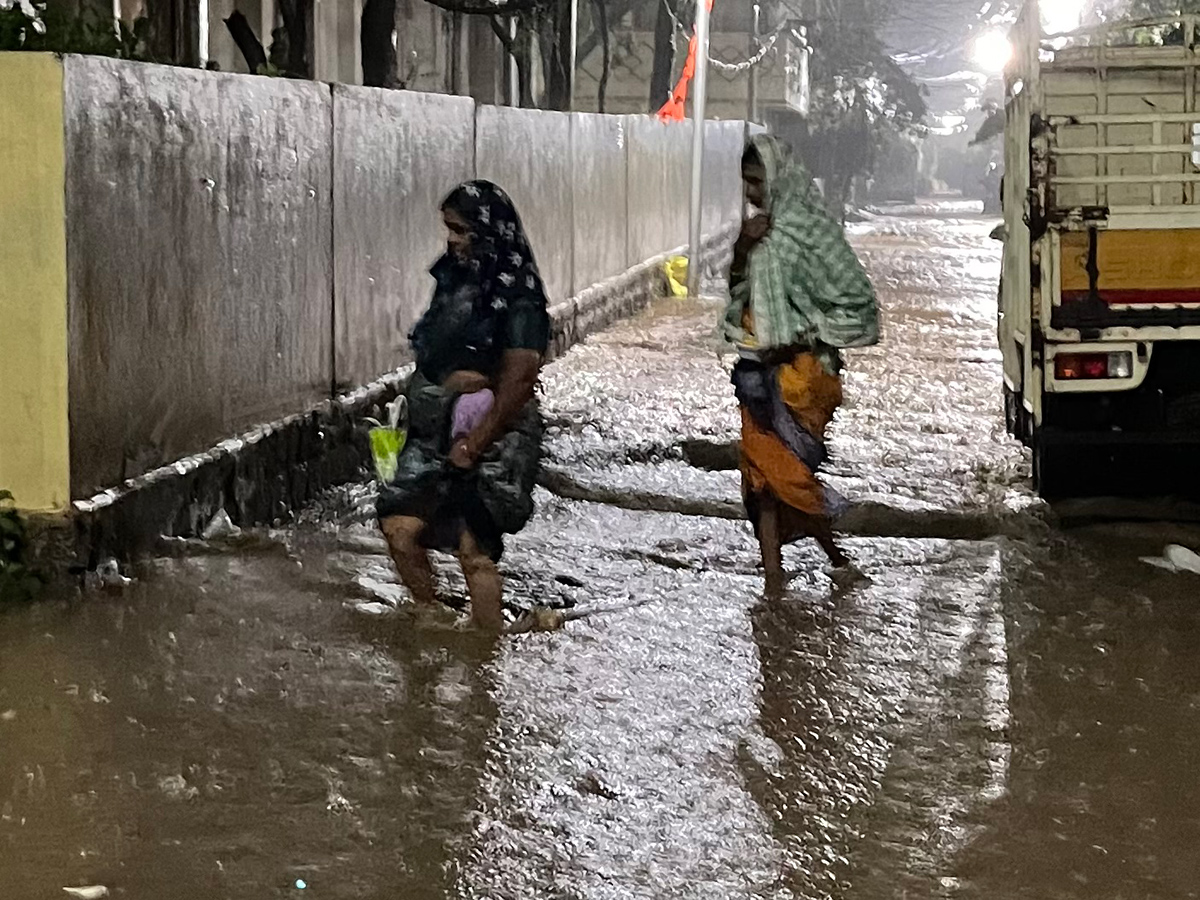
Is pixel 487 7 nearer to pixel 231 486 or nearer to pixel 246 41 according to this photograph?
pixel 246 41

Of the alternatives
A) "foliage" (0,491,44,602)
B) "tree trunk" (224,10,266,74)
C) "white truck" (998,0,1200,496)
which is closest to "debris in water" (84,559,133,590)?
"foliage" (0,491,44,602)

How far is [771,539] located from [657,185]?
14.8 metres

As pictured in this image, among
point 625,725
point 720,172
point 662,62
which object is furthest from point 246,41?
point 720,172

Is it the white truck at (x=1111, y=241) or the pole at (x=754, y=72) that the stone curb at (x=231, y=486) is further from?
the pole at (x=754, y=72)

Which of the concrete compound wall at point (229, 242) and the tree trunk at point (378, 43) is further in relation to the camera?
the tree trunk at point (378, 43)

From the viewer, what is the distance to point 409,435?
585 cm

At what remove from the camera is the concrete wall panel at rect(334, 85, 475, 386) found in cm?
868

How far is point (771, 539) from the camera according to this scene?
6.80 meters

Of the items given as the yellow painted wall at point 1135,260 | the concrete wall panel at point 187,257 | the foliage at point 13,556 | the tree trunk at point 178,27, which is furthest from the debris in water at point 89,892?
the tree trunk at point 178,27

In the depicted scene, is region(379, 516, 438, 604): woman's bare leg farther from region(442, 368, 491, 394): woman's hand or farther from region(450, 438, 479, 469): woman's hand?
region(442, 368, 491, 394): woman's hand

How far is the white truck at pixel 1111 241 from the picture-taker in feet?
24.5

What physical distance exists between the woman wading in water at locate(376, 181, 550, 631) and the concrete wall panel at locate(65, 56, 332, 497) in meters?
1.21

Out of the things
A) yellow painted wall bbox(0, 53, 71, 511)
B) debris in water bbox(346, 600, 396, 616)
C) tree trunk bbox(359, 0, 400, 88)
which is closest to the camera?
yellow painted wall bbox(0, 53, 71, 511)

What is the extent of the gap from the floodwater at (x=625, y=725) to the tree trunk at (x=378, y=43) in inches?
278
